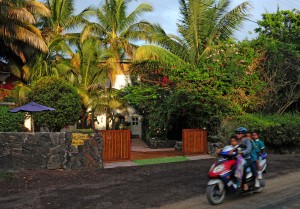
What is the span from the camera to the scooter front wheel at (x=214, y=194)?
739 centimetres

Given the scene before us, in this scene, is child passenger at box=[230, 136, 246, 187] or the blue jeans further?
the blue jeans

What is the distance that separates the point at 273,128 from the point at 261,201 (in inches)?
426

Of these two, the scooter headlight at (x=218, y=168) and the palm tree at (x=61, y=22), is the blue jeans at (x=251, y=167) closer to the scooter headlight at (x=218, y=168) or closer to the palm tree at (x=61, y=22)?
the scooter headlight at (x=218, y=168)

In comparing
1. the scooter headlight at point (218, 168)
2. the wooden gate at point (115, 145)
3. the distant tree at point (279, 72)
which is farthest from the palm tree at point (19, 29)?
the scooter headlight at point (218, 168)

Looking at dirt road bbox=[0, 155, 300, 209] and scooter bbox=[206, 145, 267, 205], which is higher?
scooter bbox=[206, 145, 267, 205]

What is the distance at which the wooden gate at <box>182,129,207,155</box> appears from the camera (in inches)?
632

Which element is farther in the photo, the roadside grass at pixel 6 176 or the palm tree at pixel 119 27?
the palm tree at pixel 119 27

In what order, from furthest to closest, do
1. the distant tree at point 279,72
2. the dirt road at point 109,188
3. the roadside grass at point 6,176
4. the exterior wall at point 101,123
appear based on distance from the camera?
the exterior wall at point 101,123 → the distant tree at point 279,72 → the roadside grass at point 6,176 → the dirt road at point 109,188

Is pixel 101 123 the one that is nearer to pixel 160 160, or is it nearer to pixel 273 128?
pixel 160 160

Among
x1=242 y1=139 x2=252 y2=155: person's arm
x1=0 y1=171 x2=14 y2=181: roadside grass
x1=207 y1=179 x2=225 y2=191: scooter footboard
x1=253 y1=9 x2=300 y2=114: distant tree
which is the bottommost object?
x1=0 y1=171 x2=14 y2=181: roadside grass

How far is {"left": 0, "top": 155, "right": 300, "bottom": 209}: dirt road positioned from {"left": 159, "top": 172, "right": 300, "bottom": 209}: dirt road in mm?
80

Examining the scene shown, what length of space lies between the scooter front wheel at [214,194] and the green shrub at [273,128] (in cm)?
921

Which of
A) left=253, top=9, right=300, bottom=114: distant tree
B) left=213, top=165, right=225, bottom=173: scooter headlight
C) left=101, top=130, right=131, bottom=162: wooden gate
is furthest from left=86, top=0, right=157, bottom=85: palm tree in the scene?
left=213, top=165, right=225, bottom=173: scooter headlight

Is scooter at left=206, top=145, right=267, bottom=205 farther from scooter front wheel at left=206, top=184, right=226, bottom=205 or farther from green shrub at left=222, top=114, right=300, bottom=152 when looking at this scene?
green shrub at left=222, top=114, right=300, bottom=152
